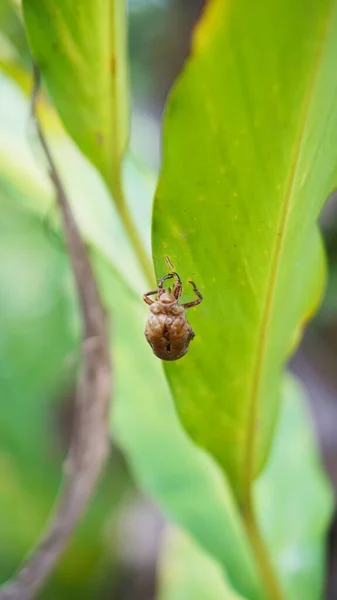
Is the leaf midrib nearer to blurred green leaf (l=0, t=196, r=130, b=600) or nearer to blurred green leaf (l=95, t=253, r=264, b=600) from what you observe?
blurred green leaf (l=95, t=253, r=264, b=600)

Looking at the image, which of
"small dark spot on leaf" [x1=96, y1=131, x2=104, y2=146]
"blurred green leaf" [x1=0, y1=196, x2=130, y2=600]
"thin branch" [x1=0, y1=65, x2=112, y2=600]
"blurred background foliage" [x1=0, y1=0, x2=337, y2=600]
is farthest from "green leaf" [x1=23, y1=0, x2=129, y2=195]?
"blurred green leaf" [x1=0, y1=196, x2=130, y2=600]

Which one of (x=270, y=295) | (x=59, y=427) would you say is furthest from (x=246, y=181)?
(x=59, y=427)

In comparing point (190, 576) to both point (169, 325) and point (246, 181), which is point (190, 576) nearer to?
point (169, 325)

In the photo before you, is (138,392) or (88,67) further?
(138,392)

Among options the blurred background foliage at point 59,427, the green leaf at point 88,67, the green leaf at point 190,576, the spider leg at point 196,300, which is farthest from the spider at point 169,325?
the green leaf at point 190,576

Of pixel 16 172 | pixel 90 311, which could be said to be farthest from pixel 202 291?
pixel 16 172

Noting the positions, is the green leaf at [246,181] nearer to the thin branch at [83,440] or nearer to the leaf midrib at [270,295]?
the leaf midrib at [270,295]
